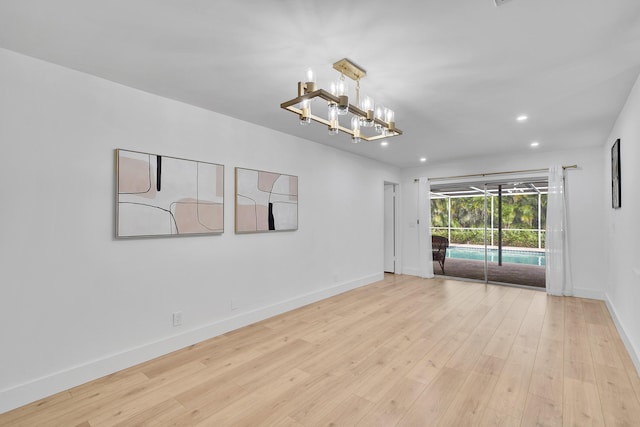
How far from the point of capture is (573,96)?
110 inches

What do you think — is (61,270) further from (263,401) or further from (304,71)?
(304,71)

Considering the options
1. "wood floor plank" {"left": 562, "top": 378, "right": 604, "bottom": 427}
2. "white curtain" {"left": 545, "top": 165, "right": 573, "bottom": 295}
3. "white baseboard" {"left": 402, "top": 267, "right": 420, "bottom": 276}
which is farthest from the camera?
"white baseboard" {"left": 402, "top": 267, "right": 420, "bottom": 276}

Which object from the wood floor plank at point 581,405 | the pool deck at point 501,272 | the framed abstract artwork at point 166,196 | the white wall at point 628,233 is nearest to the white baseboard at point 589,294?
the pool deck at point 501,272

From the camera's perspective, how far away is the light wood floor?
193 centimetres

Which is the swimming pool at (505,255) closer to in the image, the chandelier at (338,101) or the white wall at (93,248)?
the chandelier at (338,101)

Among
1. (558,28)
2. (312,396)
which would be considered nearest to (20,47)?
(312,396)

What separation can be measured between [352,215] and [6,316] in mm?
4262

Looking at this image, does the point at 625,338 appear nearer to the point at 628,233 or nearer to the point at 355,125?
the point at 628,233

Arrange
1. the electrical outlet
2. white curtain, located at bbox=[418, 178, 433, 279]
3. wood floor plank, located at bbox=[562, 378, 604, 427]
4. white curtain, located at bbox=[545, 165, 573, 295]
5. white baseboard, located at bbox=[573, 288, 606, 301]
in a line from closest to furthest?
1. wood floor plank, located at bbox=[562, 378, 604, 427]
2. the electrical outlet
3. white baseboard, located at bbox=[573, 288, 606, 301]
4. white curtain, located at bbox=[545, 165, 573, 295]
5. white curtain, located at bbox=[418, 178, 433, 279]

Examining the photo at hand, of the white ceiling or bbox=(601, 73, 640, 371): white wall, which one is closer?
the white ceiling

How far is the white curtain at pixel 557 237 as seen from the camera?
4836mm

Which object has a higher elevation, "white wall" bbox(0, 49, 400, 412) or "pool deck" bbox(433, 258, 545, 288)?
"white wall" bbox(0, 49, 400, 412)

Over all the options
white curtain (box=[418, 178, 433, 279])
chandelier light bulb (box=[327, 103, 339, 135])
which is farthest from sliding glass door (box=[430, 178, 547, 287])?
chandelier light bulb (box=[327, 103, 339, 135])

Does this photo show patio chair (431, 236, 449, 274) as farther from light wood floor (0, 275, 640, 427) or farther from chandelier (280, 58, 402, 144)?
chandelier (280, 58, 402, 144)
